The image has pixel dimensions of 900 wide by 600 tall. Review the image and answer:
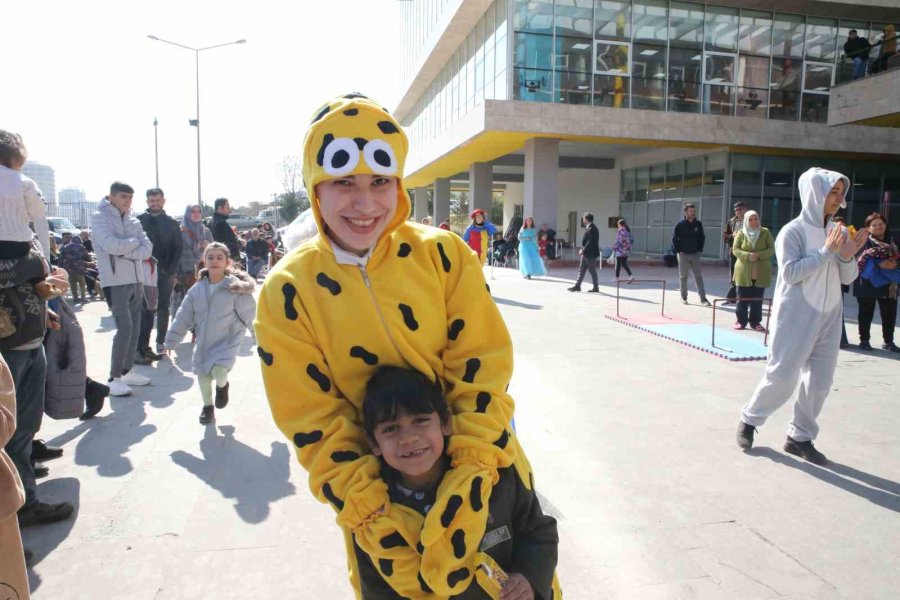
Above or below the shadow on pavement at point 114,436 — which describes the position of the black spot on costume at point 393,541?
above

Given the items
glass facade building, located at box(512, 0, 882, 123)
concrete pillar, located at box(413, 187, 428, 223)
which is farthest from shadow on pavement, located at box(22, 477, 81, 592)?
concrete pillar, located at box(413, 187, 428, 223)

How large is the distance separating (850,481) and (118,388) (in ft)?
19.1

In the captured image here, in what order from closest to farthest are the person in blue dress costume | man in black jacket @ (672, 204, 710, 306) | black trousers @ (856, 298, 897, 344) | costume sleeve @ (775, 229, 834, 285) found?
costume sleeve @ (775, 229, 834, 285) < black trousers @ (856, 298, 897, 344) < man in black jacket @ (672, 204, 710, 306) < the person in blue dress costume

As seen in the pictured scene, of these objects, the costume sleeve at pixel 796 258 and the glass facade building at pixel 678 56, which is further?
the glass facade building at pixel 678 56

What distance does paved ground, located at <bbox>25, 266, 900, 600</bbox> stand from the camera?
8.66 ft

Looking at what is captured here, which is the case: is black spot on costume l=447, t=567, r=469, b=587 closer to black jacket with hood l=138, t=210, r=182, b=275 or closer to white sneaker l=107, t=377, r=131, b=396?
white sneaker l=107, t=377, r=131, b=396

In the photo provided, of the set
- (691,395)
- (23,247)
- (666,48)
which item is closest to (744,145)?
(666,48)

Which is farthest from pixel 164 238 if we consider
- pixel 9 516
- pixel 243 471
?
pixel 9 516

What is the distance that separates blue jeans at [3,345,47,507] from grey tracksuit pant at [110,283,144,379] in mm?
2259

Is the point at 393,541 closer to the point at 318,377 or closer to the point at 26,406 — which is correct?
the point at 318,377

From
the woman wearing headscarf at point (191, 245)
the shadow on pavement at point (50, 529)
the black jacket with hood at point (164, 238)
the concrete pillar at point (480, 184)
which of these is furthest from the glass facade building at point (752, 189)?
the shadow on pavement at point (50, 529)

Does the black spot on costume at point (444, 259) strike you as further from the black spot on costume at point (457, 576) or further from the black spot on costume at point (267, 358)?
the black spot on costume at point (457, 576)

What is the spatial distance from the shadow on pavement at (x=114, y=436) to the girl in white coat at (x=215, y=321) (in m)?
0.52

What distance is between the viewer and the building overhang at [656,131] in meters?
18.7
